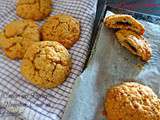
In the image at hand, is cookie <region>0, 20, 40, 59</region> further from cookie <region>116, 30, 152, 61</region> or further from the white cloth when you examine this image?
cookie <region>116, 30, 152, 61</region>

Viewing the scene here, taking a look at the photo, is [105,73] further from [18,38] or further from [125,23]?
[18,38]

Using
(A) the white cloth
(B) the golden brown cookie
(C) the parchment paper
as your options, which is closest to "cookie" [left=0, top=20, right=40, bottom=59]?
(A) the white cloth

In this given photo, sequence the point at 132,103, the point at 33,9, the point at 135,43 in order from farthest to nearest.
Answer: the point at 33,9
the point at 135,43
the point at 132,103

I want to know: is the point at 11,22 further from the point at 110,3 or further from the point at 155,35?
the point at 155,35

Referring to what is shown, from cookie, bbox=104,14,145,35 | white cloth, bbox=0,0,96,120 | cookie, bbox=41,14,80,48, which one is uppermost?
cookie, bbox=104,14,145,35

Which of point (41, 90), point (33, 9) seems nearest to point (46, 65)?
point (41, 90)
